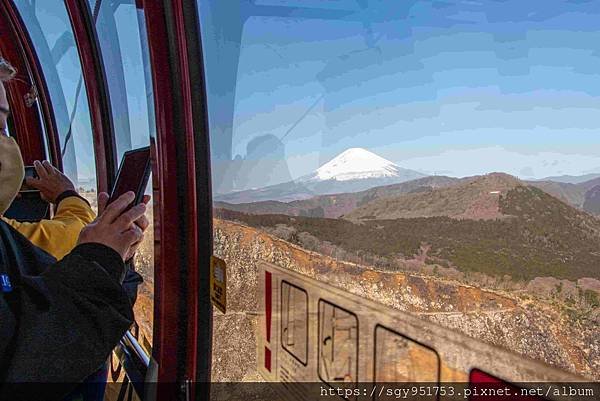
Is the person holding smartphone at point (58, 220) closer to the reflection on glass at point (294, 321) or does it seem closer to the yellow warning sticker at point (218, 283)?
the yellow warning sticker at point (218, 283)

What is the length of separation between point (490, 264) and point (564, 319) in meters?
0.10

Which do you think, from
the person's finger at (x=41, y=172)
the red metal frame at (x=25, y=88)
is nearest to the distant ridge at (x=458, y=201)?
the person's finger at (x=41, y=172)

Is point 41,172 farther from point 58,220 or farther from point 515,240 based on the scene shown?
point 515,240

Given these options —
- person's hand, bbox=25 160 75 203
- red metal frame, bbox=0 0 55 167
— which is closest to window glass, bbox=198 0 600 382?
person's hand, bbox=25 160 75 203

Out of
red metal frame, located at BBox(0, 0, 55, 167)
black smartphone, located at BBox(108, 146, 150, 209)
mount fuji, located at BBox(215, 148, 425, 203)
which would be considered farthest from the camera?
red metal frame, located at BBox(0, 0, 55, 167)

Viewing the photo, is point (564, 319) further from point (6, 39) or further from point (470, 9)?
point (6, 39)

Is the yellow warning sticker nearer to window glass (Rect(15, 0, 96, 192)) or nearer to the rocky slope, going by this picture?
the rocky slope

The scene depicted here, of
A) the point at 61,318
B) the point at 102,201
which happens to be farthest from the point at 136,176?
the point at 61,318

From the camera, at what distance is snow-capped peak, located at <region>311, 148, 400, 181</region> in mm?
830

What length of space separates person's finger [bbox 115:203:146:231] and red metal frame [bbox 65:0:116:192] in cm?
107

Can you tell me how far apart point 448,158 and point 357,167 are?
175 millimetres

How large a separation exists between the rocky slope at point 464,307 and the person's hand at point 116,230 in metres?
0.29

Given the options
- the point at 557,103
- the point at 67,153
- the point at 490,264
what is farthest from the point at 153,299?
the point at 67,153

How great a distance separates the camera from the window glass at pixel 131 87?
161 cm
